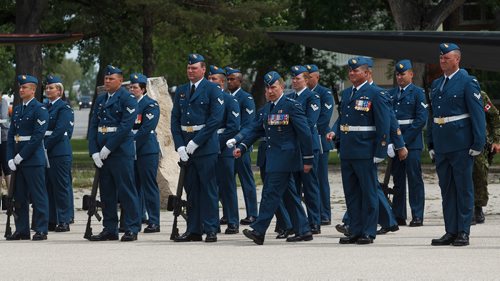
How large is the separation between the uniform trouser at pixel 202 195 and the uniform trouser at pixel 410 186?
9.59 ft

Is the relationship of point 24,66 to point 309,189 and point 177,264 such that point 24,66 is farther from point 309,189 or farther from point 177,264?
point 177,264

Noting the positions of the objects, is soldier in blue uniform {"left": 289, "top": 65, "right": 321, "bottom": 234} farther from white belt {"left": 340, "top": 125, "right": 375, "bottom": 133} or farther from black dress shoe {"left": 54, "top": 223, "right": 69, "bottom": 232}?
black dress shoe {"left": 54, "top": 223, "right": 69, "bottom": 232}

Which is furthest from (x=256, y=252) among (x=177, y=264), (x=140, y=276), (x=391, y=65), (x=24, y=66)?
(x=391, y=65)

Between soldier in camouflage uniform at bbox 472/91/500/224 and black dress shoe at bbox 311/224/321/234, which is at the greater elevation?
soldier in camouflage uniform at bbox 472/91/500/224

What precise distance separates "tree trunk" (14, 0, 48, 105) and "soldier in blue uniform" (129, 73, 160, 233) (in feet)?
52.5

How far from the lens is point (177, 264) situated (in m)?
11.7

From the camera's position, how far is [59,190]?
16.6 m

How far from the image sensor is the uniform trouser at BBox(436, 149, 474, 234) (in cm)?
1335

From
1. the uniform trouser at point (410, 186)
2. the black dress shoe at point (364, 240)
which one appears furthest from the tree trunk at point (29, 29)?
the black dress shoe at point (364, 240)

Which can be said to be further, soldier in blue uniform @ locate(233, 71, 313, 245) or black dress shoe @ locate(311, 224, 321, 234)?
black dress shoe @ locate(311, 224, 321, 234)

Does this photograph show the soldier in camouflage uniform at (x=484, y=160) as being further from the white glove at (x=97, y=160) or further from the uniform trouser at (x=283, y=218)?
the white glove at (x=97, y=160)

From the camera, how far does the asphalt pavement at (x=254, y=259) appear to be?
10.8m

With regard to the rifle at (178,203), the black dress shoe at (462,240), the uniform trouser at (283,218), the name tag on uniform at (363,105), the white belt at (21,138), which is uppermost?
the name tag on uniform at (363,105)

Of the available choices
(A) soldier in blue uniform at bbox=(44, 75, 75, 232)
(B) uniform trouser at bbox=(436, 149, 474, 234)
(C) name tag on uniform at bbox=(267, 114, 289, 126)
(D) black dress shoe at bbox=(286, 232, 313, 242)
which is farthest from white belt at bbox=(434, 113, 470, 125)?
(A) soldier in blue uniform at bbox=(44, 75, 75, 232)
